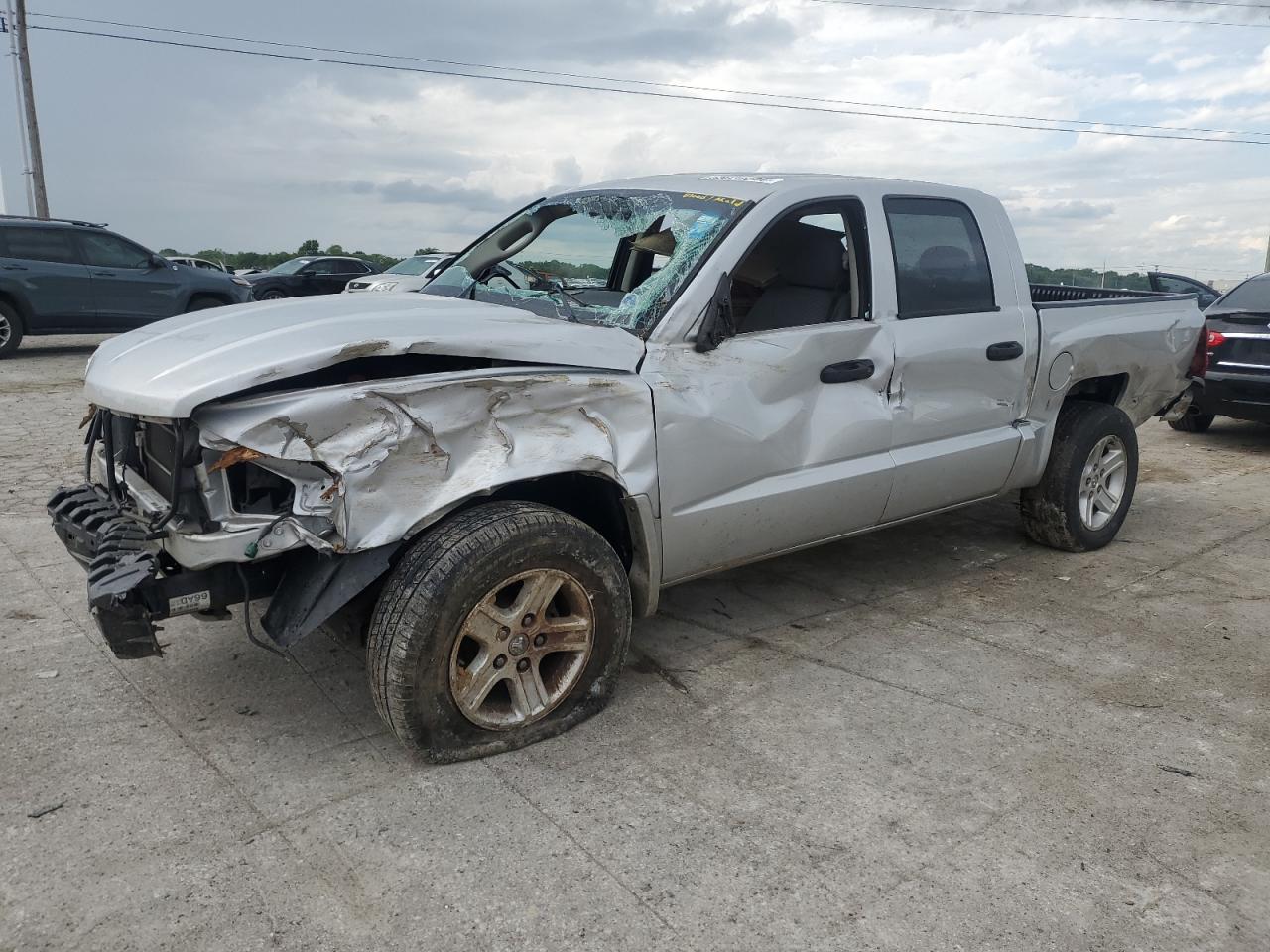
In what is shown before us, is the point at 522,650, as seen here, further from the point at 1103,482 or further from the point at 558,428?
the point at 1103,482

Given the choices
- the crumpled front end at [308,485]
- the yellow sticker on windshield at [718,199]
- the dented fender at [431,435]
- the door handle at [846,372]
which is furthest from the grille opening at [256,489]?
the door handle at [846,372]

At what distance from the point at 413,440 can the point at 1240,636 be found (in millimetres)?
3715

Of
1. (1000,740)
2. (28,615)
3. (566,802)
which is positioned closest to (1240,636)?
(1000,740)

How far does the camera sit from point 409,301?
3637mm

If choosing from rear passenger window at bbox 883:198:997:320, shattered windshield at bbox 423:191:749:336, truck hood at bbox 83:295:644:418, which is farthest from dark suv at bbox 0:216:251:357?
rear passenger window at bbox 883:198:997:320

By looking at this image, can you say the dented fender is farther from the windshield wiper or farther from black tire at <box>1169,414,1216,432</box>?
black tire at <box>1169,414,1216,432</box>

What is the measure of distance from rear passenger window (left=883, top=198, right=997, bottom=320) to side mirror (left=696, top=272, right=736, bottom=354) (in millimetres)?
987

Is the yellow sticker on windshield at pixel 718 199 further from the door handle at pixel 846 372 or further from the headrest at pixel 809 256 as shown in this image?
the door handle at pixel 846 372

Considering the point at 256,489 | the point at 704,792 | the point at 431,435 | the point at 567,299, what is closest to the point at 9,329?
the point at 567,299

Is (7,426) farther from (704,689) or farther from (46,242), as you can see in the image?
(704,689)

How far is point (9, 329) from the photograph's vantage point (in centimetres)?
1234

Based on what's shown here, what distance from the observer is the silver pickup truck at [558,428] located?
2820mm

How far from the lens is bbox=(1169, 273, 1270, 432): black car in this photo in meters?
8.25

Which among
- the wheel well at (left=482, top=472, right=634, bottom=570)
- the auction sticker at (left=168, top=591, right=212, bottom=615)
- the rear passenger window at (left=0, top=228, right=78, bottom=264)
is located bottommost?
the auction sticker at (left=168, top=591, right=212, bottom=615)
